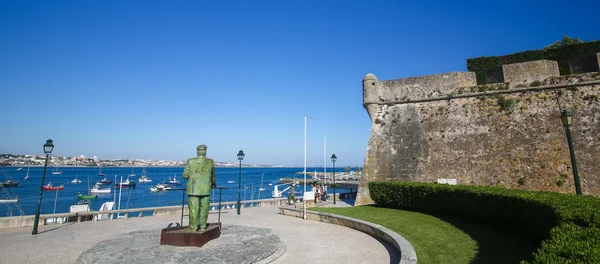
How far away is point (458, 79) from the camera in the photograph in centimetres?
1867

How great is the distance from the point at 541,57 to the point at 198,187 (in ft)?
64.6

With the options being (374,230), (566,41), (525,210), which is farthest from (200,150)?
(566,41)

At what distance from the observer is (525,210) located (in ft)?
26.3

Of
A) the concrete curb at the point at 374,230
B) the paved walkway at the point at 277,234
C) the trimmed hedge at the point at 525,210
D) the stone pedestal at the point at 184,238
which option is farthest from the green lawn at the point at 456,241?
the stone pedestal at the point at 184,238

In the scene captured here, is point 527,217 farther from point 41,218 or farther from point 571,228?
point 41,218

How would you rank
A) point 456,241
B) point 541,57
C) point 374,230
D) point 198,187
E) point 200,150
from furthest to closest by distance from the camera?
point 541,57
point 374,230
point 200,150
point 198,187
point 456,241

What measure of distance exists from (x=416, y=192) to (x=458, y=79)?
8.80m

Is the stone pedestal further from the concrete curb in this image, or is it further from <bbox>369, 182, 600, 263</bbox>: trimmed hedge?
<bbox>369, 182, 600, 263</bbox>: trimmed hedge

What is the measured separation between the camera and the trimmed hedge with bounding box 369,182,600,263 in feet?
13.1

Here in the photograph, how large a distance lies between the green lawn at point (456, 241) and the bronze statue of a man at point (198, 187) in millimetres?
6049

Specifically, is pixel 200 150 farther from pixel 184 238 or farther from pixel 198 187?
pixel 184 238

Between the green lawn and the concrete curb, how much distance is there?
11.9 inches

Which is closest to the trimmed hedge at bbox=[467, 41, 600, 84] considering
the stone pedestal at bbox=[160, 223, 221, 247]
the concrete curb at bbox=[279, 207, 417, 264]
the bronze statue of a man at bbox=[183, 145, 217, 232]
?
the concrete curb at bbox=[279, 207, 417, 264]

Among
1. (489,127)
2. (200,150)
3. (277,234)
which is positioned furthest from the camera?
(489,127)
